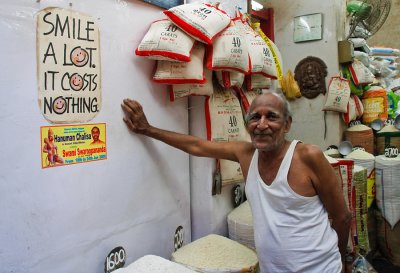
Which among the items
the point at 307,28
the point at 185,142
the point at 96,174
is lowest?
the point at 96,174

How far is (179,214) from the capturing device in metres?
2.07

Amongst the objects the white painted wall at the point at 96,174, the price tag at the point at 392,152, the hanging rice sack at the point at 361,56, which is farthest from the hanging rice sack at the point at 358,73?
the white painted wall at the point at 96,174

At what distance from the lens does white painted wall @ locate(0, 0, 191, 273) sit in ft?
3.89

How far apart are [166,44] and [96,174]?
693mm

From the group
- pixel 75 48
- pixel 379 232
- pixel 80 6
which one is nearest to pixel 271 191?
pixel 75 48

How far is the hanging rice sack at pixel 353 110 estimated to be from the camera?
157 inches

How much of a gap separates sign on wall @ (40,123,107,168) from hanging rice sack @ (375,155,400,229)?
2944 mm

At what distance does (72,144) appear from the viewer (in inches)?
55.2

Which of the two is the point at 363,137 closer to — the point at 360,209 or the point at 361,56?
the point at 361,56

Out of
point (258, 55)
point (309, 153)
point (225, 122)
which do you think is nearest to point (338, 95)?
point (258, 55)

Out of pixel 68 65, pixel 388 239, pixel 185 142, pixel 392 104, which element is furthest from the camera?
pixel 392 104

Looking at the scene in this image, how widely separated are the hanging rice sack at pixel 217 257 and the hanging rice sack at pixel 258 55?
1.06 metres

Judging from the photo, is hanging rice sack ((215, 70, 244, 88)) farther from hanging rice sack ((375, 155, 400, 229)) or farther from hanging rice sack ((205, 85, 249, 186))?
hanging rice sack ((375, 155, 400, 229))

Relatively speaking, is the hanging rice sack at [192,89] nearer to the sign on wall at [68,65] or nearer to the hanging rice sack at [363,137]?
the sign on wall at [68,65]
